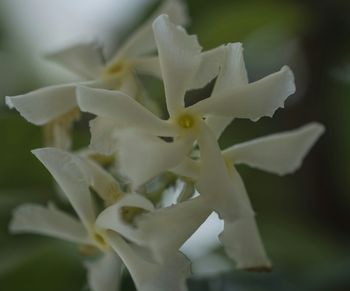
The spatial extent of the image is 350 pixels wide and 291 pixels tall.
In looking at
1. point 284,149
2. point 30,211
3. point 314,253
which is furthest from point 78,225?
point 314,253

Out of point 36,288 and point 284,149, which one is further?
point 36,288

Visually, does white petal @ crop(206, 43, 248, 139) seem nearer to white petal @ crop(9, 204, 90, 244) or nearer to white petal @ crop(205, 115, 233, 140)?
white petal @ crop(205, 115, 233, 140)

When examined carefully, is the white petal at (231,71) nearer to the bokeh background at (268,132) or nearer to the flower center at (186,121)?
the flower center at (186,121)

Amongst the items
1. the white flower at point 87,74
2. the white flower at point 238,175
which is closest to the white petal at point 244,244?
the white flower at point 238,175

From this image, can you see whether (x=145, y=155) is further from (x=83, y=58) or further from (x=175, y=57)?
(x=83, y=58)

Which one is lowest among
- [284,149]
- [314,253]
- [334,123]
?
[314,253]

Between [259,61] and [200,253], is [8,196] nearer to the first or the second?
[200,253]
